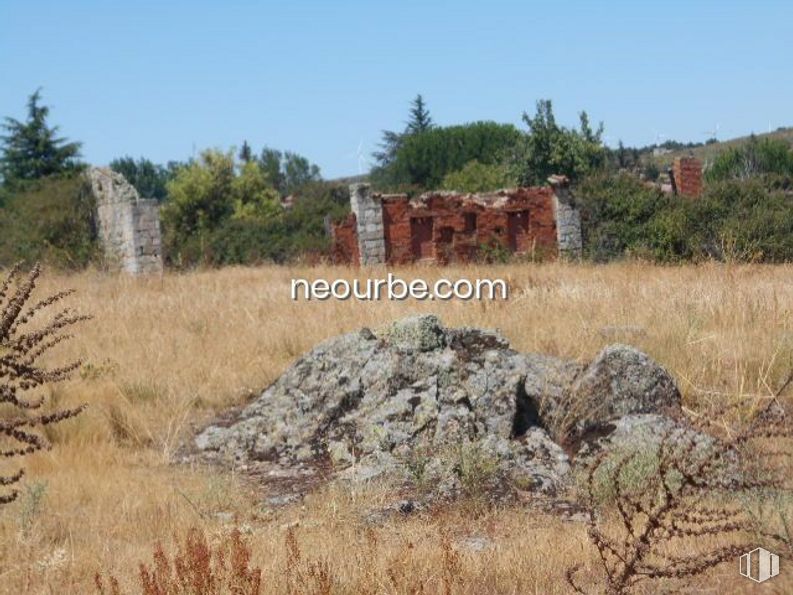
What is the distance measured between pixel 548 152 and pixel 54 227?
74.4 ft

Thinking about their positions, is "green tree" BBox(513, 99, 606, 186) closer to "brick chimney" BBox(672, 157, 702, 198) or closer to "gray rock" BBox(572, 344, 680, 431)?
"brick chimney" BBox(672, 157, 702, 198)

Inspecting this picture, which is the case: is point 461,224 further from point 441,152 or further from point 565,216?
point 441,152

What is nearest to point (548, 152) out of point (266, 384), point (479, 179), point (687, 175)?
point (479, 179)

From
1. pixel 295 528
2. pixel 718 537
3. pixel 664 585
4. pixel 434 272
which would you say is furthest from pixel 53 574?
pixel 434 272

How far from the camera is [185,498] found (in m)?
5.39

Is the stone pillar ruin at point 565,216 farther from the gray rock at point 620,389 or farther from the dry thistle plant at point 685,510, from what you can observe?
the dry thistle plant at point 685,510

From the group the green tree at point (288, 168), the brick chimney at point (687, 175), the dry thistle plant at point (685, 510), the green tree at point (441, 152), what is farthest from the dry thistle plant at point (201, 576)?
the green tree at point (288, 168)

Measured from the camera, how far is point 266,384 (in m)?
8.29

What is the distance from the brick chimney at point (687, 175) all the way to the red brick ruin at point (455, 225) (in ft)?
25.1

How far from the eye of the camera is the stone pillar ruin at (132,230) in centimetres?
2012

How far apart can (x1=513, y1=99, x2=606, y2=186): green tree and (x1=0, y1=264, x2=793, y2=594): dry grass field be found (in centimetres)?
2589

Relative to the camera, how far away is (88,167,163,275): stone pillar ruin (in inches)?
792

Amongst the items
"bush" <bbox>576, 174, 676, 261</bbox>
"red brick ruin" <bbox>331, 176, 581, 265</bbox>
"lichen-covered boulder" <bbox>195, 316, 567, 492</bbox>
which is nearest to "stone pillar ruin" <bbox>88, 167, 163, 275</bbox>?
"red brick ruin" <bbox>331, 176, 581, 265</bbox>

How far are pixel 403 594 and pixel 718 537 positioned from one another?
5.19 ft
